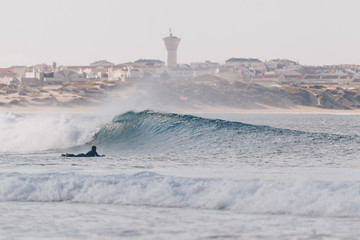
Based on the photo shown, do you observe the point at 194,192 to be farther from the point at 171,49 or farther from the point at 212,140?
the point at 171,49

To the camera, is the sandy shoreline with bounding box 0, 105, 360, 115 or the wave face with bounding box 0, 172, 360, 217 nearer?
the wave face with bounding box 0, 172, 360, 217

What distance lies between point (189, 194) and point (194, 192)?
161mm

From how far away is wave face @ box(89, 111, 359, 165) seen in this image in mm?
23438

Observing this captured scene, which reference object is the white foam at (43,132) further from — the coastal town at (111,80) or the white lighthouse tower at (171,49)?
the white lighthouse tower at (171,49)

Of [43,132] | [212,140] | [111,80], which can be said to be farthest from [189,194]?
[111,80]

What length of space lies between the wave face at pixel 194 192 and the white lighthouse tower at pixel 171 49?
153663 mm

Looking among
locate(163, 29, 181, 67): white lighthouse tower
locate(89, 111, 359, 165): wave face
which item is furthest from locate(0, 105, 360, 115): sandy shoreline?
locate(89, 111, 359, 165): wave face

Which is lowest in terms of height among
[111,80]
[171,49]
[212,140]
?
[212,140]

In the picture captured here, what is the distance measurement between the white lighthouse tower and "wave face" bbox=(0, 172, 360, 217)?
153663mm

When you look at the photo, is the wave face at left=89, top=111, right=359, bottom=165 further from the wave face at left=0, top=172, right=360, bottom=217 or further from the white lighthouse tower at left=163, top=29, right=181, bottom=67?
the white lighthouse tower at left=163, top=29, right=181, bottom=67

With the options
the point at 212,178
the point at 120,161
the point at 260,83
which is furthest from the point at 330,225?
the point at 260,83

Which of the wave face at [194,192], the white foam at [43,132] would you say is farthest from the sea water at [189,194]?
the white foam at [43,132]

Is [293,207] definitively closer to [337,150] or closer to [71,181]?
[71,181]

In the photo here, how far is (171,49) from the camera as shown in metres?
170
